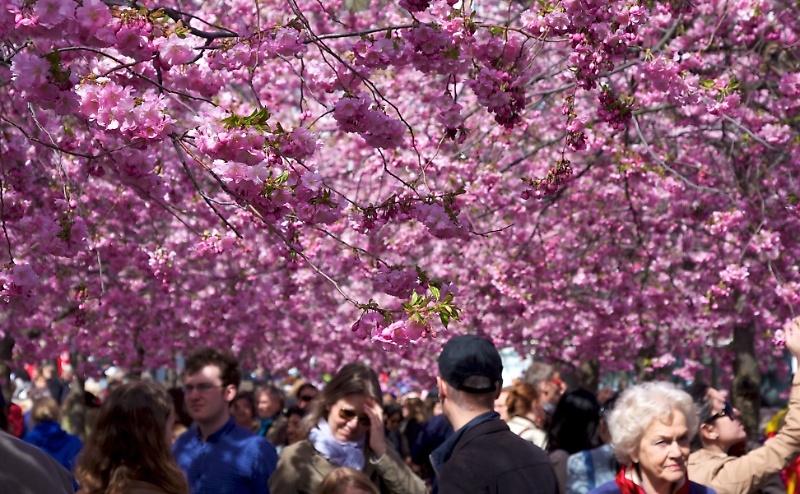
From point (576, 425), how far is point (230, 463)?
2548 mm

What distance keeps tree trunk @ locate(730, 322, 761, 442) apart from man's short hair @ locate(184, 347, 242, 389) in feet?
27.0

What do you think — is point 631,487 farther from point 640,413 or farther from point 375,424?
point 375,424

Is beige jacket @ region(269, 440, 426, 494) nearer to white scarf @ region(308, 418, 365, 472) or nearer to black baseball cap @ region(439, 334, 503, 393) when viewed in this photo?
white scarf @ region(308, 418, 365, 472)

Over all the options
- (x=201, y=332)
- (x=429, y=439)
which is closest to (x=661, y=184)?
(x=429, y=439)

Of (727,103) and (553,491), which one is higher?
(727,103)

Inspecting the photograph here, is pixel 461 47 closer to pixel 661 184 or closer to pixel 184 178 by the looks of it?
pixel 184 178

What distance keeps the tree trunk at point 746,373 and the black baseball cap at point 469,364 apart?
9323 mm

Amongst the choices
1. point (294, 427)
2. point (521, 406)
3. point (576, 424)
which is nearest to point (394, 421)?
point (294, 427)

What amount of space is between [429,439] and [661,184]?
→ 459cm

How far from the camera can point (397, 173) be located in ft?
42.7

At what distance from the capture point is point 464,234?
211 inches

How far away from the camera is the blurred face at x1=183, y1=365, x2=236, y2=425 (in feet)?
21.1

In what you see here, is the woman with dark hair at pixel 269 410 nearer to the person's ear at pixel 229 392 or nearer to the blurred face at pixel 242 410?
the blurred face at pixel 242 410

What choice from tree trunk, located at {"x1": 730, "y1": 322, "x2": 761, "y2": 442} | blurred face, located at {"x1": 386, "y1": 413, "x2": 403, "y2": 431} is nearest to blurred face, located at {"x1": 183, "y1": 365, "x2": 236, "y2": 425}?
blurred face, located at {"x1": 386, "y1": 413, "x2": 403, "y2": 431}
